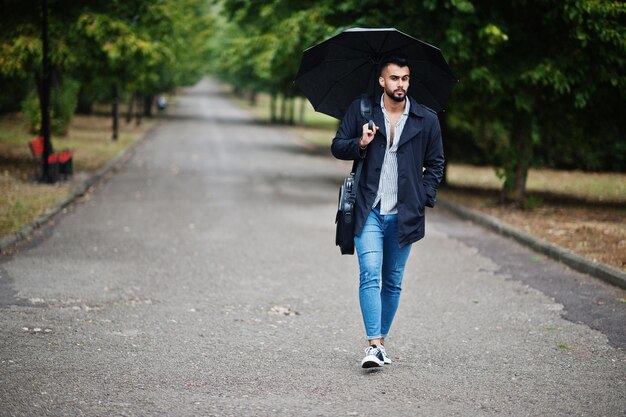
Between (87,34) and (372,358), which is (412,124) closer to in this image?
(372,358)

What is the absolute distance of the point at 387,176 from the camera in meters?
5.36

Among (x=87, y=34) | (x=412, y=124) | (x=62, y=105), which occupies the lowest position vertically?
(x=62, y=105)

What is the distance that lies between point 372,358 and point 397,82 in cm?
185

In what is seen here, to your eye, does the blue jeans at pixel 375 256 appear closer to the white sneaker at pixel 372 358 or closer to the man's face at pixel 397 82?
the white sneaker at pixel 372 358

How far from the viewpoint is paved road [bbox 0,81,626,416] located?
484cm

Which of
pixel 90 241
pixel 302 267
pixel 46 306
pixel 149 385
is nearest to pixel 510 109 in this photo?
pixel 302 267

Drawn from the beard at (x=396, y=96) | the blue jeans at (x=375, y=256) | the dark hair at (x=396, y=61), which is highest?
the dark hair at (x=396, y=61)

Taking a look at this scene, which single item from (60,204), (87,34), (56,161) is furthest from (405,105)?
(87,34)

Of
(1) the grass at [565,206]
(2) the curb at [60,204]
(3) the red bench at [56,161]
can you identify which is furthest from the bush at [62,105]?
(1) the grass at [565,206]

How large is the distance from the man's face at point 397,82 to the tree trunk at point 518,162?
380 inches

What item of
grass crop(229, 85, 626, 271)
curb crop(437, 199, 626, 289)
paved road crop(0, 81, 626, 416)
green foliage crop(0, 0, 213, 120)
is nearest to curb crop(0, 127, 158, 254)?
paved road crop(0, 81, 626, 416)

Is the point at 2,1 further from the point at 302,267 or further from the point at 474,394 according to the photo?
the point at 474,394

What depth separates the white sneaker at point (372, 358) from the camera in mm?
5332

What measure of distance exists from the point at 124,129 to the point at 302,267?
29242 millimetres
